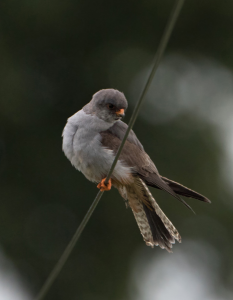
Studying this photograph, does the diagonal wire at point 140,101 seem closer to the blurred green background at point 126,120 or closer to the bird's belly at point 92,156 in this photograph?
the bird's belly at point 92,156

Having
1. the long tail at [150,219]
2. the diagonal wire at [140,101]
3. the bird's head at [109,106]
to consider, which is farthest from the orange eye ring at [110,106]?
the diagonal wire at [140,101]

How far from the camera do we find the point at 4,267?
11.0m

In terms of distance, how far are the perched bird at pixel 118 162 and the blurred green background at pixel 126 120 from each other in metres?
5.91

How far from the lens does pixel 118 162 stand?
13.8ft

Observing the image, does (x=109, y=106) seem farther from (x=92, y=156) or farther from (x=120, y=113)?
(x=92, y=156)

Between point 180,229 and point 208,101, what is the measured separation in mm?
3495

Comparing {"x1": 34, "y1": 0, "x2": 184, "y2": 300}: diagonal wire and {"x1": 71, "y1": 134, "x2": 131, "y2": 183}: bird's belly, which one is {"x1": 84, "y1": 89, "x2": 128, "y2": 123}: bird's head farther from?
{"x1": 34, "y1": 0, "x2": 184, "y2": 300}: diagonal wire

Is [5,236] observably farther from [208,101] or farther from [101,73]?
[208,101]

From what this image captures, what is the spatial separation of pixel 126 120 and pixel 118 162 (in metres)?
6.76

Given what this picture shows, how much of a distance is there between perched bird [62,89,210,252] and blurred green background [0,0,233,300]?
5.91 m

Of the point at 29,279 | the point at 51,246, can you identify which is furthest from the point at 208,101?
the point at 29,279

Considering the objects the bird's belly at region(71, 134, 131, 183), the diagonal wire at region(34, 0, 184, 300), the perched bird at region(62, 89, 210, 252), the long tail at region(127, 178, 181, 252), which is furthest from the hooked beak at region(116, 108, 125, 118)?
the diagonal wire at region(34, 0, 184, 300)

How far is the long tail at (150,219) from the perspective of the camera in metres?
4.30

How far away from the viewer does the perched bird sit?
3988 millimetres
